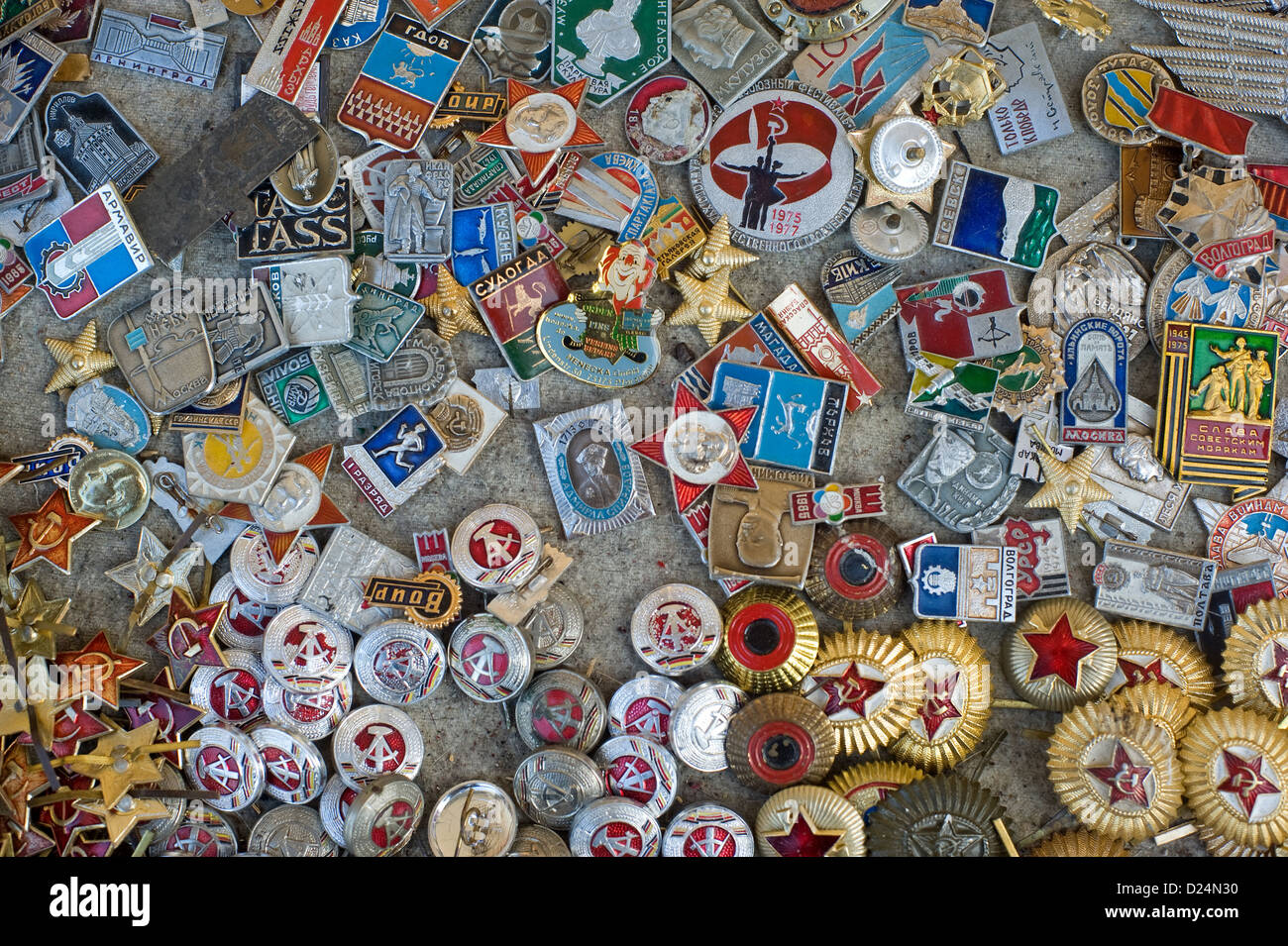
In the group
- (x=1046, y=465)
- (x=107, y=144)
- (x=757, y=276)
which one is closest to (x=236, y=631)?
(x=107, y=144)

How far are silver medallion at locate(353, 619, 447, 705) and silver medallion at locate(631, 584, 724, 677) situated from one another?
1.42 ft

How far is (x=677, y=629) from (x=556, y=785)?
0.41m

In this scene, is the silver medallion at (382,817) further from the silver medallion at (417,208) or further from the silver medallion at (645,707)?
the silver medallion at (417,208)

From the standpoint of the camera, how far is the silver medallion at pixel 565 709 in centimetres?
200

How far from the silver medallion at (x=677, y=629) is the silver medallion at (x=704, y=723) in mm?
66

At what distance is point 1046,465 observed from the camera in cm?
199

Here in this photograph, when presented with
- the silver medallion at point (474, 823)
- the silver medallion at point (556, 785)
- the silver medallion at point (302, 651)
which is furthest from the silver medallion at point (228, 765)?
the silver medallion at point (556, 785)

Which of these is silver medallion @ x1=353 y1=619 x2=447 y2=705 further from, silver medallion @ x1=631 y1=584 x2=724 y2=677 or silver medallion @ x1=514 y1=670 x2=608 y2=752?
silver medallion @ x1=631 y1=584 x2=724 y2=677

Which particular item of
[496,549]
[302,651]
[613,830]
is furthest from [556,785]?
[302,651]

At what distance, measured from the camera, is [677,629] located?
2.00 meters

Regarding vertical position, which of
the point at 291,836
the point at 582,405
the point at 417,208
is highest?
the point at 417,208

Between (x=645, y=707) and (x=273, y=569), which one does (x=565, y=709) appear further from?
(x=273, y=569)

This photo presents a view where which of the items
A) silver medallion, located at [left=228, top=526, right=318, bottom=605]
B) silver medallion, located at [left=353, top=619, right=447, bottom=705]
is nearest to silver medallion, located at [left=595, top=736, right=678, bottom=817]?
silver medallion, located at [left=353, top=619, right=447, bottom=705]

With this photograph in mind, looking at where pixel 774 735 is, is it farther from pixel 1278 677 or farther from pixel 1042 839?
pixel 1278 677
